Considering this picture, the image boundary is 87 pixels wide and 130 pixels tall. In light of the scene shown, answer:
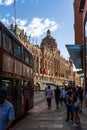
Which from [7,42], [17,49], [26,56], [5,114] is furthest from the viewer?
[26,56]

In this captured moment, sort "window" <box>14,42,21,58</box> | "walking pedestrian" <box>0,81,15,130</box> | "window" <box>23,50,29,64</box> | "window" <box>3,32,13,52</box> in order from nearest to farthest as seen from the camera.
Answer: "walking pedestrian" <box>0,81,15,130</box>, "window" <box>3,32,13,52</box>, "window" <box>14,42,21,58</box>, "window" <box>23,50,29,64</box>

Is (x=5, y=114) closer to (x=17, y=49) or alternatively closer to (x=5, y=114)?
(x=5, y=114)

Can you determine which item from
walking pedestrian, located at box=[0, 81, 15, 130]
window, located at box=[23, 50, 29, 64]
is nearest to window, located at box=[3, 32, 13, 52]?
window, located at box=[23, 50, 29, 64]

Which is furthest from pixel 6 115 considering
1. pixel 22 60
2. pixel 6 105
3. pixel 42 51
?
pixel 42 51

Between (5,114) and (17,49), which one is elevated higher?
(17,49)

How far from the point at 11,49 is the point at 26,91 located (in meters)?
6.06

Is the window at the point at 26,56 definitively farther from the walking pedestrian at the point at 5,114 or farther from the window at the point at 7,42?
the walking pedestrian at the point at 5,114

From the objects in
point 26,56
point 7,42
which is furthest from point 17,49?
point 26,56

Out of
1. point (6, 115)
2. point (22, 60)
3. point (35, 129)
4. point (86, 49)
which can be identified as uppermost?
point (86, 49)

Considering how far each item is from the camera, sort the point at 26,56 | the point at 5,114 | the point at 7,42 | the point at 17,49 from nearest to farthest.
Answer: the point at 5,114 < the point at 7,42 < the point at 17,49 < the point at 26,56

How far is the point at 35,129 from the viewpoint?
1664 centimetres

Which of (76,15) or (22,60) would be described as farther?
(76,15)

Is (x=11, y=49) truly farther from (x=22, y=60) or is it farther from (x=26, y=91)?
(x=26, y=91)

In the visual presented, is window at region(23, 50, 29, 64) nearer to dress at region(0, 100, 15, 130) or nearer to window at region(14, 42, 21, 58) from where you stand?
window at region(14, 42, 21, 58)
